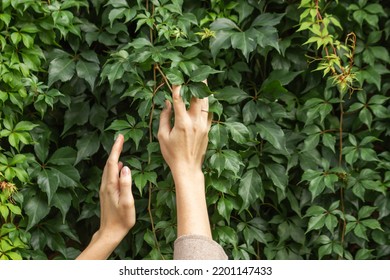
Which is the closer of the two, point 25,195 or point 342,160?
point 25,195

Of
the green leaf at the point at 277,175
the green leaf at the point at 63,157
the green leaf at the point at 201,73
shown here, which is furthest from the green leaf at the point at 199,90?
the green leaf at the point at 63,157

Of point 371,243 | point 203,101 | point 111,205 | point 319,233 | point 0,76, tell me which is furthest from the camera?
point 371,243

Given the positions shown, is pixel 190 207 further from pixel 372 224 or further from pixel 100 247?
pixel 372 224

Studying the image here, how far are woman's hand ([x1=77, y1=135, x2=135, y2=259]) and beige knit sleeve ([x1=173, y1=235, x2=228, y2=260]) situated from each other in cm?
22

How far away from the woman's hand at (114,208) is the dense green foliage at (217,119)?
1.42 ft

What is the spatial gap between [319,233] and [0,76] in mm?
1315

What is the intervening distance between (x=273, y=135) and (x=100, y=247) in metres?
0.82

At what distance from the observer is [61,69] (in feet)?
7.17

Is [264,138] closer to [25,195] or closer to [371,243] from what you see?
[371,243]

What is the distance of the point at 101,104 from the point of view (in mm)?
2309

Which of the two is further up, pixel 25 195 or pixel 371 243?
pixel 25 195

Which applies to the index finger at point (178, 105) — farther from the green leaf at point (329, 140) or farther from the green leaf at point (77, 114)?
the green leaf at point (329, 140)

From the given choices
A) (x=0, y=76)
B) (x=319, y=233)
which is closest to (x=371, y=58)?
(x=319, y=233)

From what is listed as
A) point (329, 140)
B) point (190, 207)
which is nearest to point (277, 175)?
point (329, 140)
